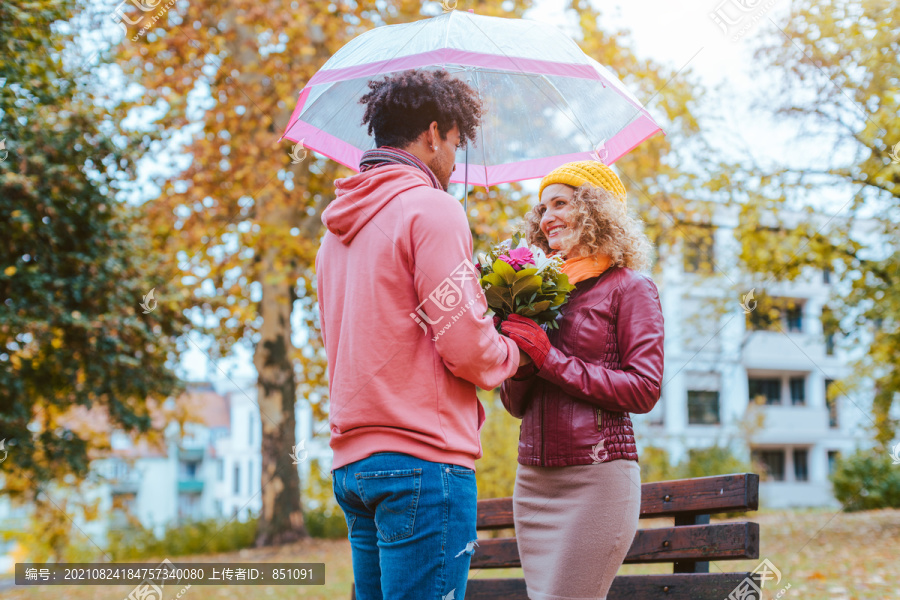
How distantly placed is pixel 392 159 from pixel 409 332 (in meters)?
0.49

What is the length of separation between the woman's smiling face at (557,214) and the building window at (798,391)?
38189mm

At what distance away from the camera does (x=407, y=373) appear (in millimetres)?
1813

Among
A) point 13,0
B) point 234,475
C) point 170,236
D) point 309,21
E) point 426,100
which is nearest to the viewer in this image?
point 426,100

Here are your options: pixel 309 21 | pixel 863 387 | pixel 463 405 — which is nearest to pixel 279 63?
pixel 309 21

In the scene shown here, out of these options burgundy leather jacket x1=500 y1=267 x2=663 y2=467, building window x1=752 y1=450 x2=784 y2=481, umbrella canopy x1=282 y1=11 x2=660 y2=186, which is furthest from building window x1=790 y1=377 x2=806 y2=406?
burgundy leather jacket x1=500 y1=267 x2=663 y2=467

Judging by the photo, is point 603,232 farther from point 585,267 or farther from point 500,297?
point 500,297

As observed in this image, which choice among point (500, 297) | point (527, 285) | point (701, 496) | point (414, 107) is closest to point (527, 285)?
point (527, 285)

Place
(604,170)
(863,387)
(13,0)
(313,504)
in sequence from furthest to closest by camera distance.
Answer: (313,504)
(863,387)
(13,0)
(604,170)

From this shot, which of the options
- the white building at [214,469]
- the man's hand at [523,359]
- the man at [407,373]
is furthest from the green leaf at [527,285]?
the white building at [214,469]

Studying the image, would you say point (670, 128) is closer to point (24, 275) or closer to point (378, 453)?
point (24, 275)

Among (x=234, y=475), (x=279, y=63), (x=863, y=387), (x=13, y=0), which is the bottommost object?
(x=234, y=475)

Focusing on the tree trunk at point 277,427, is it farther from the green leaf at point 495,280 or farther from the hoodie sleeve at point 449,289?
the hoodie sleeve at point 449,289

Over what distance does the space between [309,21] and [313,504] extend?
9.57 metres

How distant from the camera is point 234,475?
51.0 metres
